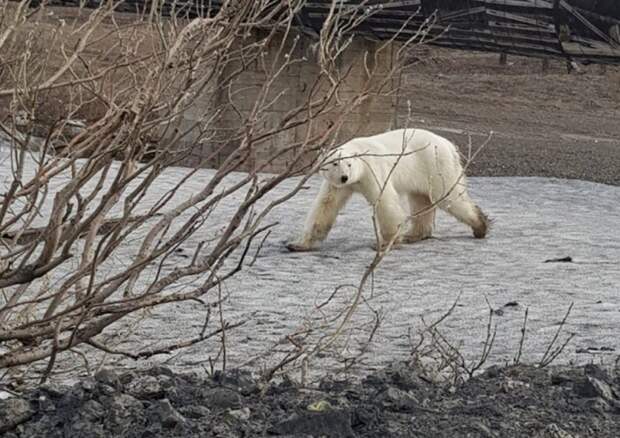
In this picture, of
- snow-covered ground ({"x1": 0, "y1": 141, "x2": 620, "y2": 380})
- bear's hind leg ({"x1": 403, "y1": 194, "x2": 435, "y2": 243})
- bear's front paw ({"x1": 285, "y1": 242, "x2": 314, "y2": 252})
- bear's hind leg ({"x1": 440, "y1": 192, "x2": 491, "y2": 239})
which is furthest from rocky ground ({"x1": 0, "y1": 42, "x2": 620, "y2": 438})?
bear's hind leg ({"x1": 440, "y1": 192, "x2": 491, "y2": 239})

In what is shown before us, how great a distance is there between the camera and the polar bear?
10.8m

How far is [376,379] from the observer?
5578 millimetres

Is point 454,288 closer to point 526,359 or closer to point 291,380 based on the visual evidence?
point 526,359

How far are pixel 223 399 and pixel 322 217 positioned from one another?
5.96 m

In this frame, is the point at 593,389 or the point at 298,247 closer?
the point at 593,389

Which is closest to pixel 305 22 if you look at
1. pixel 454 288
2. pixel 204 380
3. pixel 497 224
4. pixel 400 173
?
pixel 497 224

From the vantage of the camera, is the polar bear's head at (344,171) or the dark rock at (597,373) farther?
the polar bear's head at (344,171)

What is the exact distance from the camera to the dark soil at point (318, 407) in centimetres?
493

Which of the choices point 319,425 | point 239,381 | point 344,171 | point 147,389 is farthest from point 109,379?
point 344,171

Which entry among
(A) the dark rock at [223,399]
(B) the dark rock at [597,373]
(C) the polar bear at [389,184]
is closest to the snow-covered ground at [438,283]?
(C) the polar bear at [389,184]

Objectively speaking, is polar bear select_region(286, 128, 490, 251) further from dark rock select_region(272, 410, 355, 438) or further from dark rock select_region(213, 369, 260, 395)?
dark rock select_region(272, 410, 355, 438)

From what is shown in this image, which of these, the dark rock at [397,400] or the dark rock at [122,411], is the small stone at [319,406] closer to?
the dark rock at [397,400]

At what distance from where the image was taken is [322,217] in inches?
438

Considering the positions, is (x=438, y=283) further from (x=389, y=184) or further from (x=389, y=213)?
(x=389, y=184)
